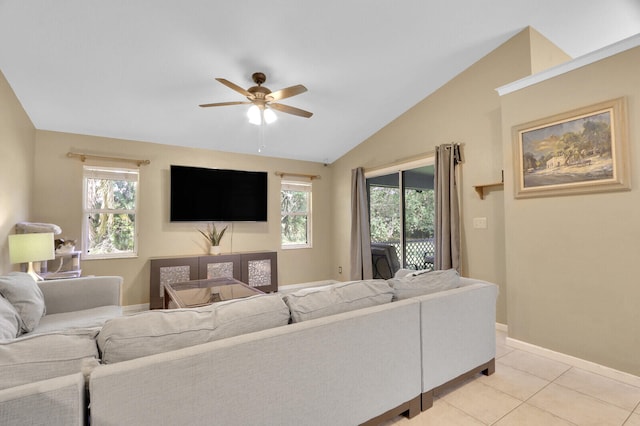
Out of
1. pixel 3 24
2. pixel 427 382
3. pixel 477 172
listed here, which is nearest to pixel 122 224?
pixel 3 24

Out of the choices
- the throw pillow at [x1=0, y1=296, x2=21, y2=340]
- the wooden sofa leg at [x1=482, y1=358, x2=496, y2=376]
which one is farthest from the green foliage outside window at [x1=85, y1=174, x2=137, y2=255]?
the wooden sofa leg at [x1=482, y1=358, x2=496, y2=376]

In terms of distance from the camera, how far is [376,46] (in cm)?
311

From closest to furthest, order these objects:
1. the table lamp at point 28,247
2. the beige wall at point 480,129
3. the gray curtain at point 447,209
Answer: the table lamp at point 28,247 → the beige wall at point 480,129 → the gray curtain at point 447,209

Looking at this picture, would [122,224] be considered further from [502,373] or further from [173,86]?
[502,373]

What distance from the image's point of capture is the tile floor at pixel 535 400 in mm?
1829

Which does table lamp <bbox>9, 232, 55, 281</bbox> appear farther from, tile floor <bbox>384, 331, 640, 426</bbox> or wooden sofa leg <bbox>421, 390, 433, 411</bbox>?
wooden sofa leg <bbox>421, 390, 433, 411</bbox>

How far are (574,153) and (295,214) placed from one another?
4152mm

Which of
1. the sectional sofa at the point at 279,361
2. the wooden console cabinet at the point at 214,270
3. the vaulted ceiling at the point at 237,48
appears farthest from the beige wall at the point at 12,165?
the sectional sofa at the point at 279,361

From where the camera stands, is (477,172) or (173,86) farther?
(477,172)

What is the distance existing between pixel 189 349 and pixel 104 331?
0.33 metres

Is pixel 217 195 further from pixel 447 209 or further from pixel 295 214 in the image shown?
pixel 447 209

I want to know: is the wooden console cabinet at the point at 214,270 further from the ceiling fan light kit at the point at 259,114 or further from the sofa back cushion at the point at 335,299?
the sofa back cushion at the point at 335,299

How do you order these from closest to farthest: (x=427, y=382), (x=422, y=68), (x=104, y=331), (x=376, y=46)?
1. (x=104, y=331)
2. (x=427, y=382)
3. (x=376, y=46)
4. (x=422, y=68)

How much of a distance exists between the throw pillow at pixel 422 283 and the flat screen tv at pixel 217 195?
351 cm
